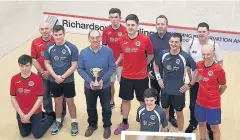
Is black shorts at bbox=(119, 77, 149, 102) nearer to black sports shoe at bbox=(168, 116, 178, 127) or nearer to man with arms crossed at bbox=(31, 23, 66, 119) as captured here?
black sports shoe at bbox=(168, 116, 178, 127)

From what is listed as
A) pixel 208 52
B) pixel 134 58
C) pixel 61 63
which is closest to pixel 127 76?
pixel 134 58

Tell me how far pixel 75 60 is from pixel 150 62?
1.03 meters

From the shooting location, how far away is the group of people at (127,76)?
5.30 metres

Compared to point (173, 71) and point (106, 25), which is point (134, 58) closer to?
point (173, 71)

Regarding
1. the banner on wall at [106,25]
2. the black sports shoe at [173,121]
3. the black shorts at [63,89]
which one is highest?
the banner on wall at [106,25]

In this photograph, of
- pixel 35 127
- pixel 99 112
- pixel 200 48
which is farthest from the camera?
pixel 99 112

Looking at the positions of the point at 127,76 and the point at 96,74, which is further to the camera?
the point at 127,76

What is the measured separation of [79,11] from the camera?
1000 cm

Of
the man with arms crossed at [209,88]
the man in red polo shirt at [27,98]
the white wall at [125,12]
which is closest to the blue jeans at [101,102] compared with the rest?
the man in red polo shirt at [27,98]

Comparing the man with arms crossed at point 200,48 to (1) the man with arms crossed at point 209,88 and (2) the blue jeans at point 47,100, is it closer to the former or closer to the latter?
(1) the man with arms crossed at point 209,88

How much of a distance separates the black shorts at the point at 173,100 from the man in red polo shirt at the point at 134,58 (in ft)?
1.25

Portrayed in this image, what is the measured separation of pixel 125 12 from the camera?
9586mm

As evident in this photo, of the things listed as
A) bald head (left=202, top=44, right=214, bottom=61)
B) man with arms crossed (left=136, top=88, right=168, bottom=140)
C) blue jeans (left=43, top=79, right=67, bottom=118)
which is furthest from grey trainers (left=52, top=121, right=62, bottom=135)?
bald head (left=202, top=44, right=214, bottom=61)

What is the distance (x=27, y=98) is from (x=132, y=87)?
55.9 inches
